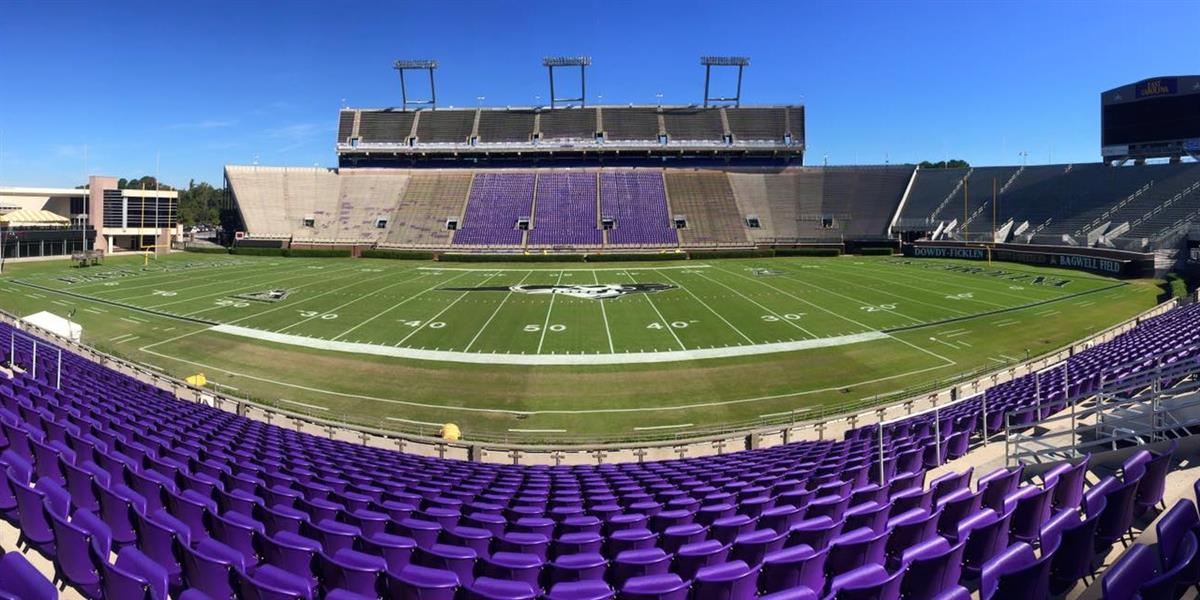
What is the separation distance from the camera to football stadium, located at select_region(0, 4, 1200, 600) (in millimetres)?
5270

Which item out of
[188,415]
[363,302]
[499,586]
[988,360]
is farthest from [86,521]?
[363,302]

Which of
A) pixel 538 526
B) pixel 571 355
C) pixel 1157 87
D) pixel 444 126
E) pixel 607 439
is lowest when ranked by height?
pixel 607 439

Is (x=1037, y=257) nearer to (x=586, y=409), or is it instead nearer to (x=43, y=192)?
(x=586, y=409)

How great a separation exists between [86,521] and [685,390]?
19019 mm

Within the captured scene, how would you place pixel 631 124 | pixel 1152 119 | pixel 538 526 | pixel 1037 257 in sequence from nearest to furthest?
pixel 538 526 < pixel 1037 257 < pixel 1152 119 < pixel 631 124

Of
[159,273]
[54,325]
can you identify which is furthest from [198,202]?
[54,325]

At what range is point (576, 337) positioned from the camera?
99.3 ft

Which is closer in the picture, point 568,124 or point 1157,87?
point 1157,87

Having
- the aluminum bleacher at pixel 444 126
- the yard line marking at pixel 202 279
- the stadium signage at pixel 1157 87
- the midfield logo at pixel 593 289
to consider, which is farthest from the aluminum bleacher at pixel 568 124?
the stadium signage at pixel 1157 87

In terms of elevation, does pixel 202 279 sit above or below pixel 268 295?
above

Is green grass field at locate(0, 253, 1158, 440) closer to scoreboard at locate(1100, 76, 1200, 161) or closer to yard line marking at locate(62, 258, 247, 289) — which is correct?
yard line marking at locate(62, 258, 247, 289)

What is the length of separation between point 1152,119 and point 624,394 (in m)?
72.5

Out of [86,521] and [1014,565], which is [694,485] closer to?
[1014,565]

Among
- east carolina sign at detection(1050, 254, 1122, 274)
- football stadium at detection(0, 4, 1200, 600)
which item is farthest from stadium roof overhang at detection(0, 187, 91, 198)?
east carolina sign at detection(1050, 254, 1122, 274)
